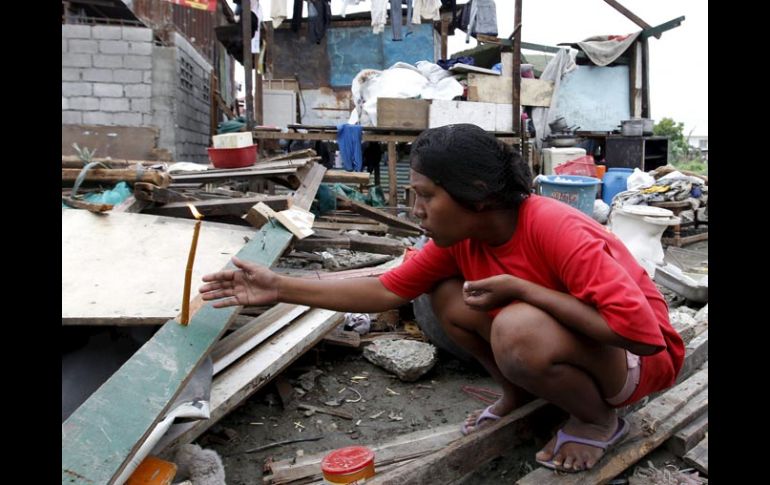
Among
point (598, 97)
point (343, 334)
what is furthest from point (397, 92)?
point (343, 334)

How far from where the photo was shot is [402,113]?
974cm

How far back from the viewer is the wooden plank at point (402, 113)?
9.67 metres

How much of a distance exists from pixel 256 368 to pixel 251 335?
0.33m

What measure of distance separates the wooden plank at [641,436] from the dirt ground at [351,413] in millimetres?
102

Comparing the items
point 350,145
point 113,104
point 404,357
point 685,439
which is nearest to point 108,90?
point 113,104

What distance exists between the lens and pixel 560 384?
180 centimetres

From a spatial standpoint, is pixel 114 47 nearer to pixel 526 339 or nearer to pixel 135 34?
pixel 135 34

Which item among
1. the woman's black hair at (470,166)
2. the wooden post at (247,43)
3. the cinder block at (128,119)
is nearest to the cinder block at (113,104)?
the cinder block at (128,119)

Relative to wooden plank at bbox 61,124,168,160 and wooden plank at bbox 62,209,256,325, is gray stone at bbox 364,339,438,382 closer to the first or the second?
wooden plank at bbox 62,209,256,325

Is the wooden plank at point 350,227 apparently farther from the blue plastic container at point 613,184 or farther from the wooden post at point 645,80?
the wooden post at point 645,80

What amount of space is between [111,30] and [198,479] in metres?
8.95

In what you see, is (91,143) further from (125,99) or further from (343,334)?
(343,334)

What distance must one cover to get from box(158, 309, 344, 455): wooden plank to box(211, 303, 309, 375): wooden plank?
0.03 m

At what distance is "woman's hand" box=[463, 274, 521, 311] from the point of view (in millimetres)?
1773
